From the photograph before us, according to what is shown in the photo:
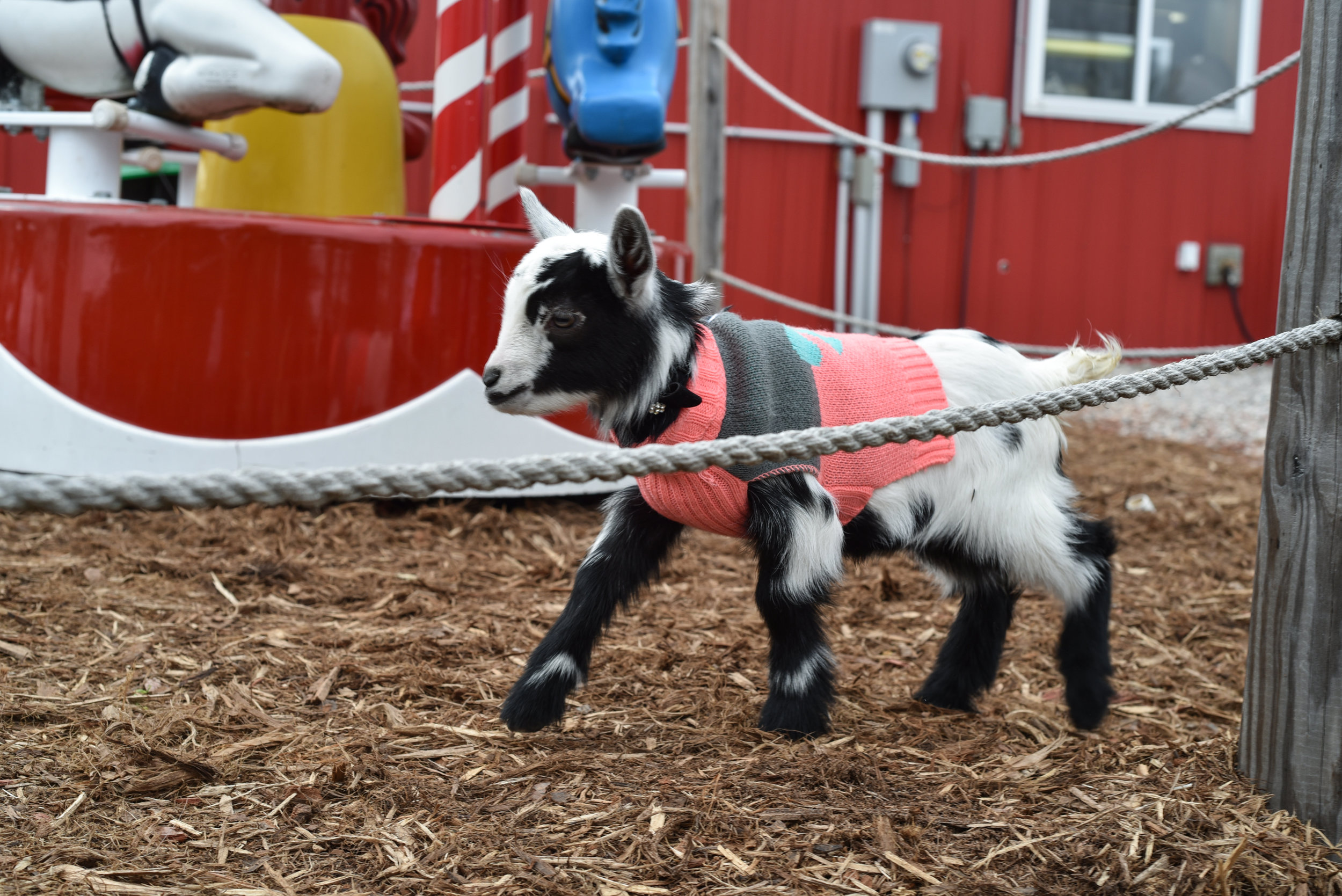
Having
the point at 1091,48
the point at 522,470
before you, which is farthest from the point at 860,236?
the point at 522,470

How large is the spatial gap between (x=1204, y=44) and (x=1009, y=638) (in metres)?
7.84

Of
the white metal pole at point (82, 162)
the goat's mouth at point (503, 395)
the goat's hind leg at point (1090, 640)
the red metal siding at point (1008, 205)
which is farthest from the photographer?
the red metal siding at point (1008, 205)

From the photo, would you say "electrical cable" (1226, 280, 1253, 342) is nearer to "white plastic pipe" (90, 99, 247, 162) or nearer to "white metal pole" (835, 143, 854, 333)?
"white metal pole" (835, 143, 854, 333)

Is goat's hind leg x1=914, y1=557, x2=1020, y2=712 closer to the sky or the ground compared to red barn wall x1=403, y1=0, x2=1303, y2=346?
closer to the ground

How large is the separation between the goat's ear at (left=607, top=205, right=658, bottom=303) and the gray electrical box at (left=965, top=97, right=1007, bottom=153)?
7.01 metres

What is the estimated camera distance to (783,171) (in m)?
8.12

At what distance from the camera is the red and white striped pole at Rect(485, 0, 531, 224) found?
13.6ft

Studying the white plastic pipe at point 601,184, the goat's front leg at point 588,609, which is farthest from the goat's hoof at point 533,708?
the white plastic pipe at point 601,184

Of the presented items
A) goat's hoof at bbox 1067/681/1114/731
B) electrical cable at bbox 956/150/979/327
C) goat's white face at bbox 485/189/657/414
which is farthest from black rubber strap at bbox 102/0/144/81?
electrical cable at bbox 956/150/979/327

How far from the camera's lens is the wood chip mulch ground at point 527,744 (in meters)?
1.63

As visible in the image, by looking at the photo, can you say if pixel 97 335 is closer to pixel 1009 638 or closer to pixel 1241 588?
pixel 1009 638

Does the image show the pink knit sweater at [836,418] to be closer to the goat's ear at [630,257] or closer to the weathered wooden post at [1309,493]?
the goat's ear at [630,257]

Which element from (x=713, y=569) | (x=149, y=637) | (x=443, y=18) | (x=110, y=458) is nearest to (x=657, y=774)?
(x=149, y=637)

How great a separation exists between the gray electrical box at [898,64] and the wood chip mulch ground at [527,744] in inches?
211
